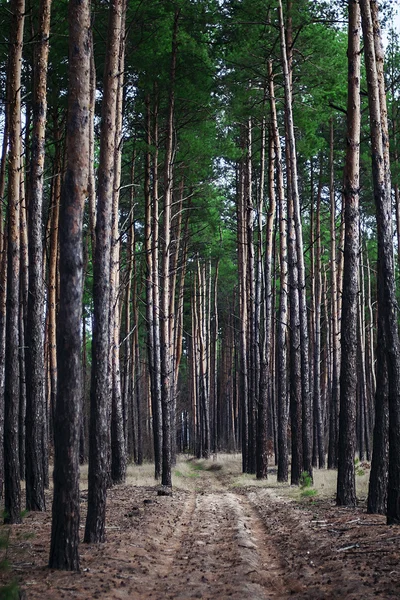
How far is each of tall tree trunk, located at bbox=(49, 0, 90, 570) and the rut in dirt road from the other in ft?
3.73

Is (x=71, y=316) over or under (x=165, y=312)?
under

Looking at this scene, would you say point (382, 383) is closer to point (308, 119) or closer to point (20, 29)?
point (20, 29)

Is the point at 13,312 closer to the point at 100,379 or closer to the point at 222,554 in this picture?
the point at 100,379

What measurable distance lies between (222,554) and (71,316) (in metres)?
3.72

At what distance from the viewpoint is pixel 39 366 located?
11.5 metres

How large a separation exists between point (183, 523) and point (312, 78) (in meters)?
11.5

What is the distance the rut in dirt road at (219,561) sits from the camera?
21.8ft

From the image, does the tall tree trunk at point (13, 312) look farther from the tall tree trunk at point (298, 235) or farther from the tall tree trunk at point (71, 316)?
the tall tree trunk at point (298, 235)

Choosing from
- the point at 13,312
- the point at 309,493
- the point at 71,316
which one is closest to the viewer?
the point at 71,316

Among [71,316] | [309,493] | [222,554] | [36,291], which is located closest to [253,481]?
[309,493]

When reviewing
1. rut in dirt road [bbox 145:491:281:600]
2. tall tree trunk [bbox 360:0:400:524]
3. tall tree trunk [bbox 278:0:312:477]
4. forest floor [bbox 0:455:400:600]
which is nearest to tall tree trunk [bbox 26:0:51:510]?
forest floor [bbox 0:455:400:600]

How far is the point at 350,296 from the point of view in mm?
11531

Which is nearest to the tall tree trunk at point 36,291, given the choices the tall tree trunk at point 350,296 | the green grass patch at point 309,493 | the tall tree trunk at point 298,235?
the tall tree trunk at point 350,296

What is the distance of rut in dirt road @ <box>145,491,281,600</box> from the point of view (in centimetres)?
664
